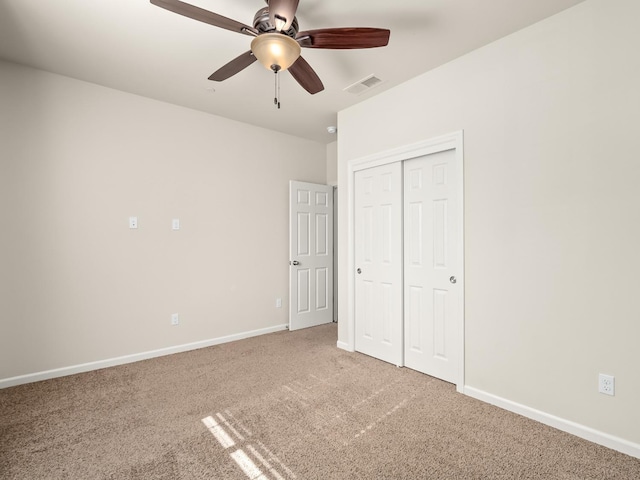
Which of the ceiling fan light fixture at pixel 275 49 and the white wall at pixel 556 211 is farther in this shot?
the white wall at pixel 556 211

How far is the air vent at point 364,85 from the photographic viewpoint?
2.97 m

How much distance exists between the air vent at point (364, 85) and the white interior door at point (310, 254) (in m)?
1.63

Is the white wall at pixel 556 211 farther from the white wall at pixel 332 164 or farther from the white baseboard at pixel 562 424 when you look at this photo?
the white wall at pixel 332 164

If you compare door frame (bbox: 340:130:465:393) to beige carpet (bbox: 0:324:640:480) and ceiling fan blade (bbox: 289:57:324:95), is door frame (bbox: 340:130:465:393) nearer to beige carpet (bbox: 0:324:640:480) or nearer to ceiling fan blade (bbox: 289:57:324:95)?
beige carpet (bbox: 0:324:640:480)

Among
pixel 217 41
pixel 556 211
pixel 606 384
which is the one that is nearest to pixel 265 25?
pixel 217 41

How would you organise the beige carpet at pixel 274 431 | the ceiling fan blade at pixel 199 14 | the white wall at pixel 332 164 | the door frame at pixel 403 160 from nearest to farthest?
Answer: the ceiling fan blade at pixel 199 14 < the beige carpet at pixel 274 431 < the door frame at pixel 403 160 < the white wall at pixel 332 164

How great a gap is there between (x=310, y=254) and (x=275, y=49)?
10.4 ft

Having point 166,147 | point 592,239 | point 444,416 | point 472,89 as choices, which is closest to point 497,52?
point 472,89

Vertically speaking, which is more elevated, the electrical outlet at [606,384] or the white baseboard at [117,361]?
the electrical outlet at [606,384]

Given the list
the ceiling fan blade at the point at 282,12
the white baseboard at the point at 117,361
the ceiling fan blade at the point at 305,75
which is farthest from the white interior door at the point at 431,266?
the white baseboard at the point at 117,361

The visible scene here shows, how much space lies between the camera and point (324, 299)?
4832 millimetres

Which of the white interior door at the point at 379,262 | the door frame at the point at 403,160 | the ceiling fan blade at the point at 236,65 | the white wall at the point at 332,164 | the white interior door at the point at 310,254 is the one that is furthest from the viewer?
the white wall at the point at 332,164

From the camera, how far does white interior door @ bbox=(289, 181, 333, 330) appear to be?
4492 millimetres

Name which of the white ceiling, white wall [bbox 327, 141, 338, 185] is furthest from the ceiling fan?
white wall [bbox 327, 141, 338, 185]
